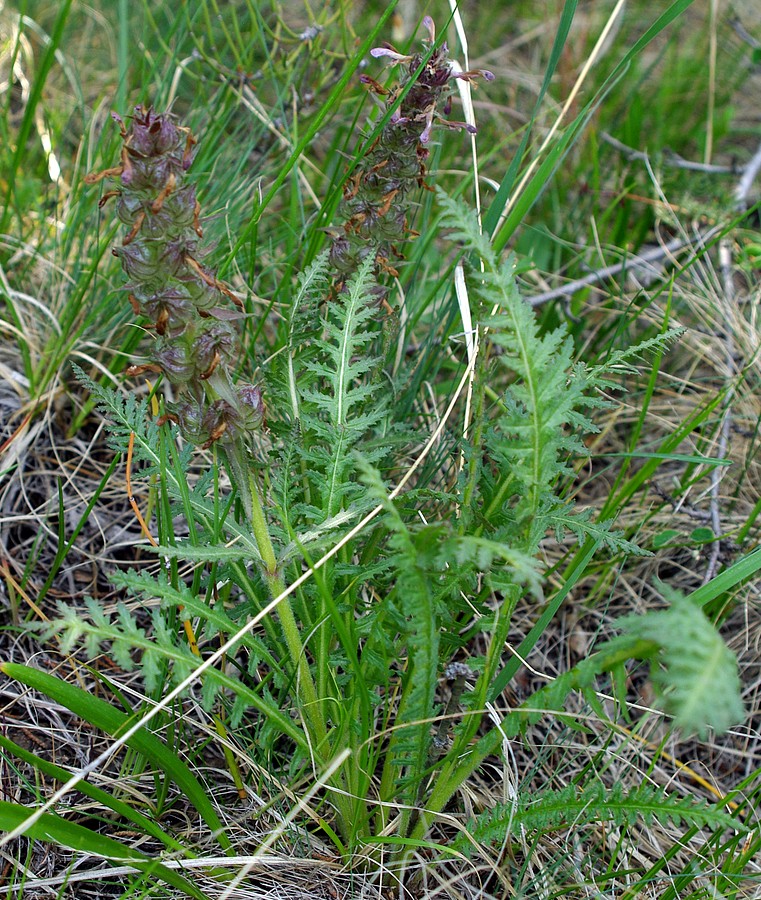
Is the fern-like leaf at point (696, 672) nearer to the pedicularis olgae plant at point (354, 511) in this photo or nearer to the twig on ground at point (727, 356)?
the pedicularis olgae plant at point (354, 511)

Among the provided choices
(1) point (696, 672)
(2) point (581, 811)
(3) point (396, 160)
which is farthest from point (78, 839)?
(3) point (396, 160)

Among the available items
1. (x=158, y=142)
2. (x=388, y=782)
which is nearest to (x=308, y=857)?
(x=388, y=782)

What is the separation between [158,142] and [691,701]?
3.22 ft

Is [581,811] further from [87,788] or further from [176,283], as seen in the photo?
[176,283]

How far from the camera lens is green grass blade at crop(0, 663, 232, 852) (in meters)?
1.26

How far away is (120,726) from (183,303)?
0.72m

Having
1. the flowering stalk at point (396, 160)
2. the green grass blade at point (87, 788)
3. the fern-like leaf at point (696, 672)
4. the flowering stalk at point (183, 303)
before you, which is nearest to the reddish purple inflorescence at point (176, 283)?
the flowering stalk at point (183, 303)

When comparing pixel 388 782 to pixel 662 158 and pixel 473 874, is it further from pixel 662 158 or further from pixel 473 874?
pixel 662 158

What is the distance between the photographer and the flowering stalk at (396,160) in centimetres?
148

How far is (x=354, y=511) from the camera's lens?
4.83ft

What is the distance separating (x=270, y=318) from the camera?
2.51m

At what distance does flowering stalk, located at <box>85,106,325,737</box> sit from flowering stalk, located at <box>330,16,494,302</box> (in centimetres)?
35

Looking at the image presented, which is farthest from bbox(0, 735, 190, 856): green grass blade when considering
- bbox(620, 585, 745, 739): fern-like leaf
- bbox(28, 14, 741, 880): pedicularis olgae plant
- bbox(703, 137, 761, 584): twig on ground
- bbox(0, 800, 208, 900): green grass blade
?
bbox(703, 137, 761, 584): twig on ground

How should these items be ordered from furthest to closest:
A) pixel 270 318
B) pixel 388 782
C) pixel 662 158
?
pixel 662 158, pixel 270 318, pixel 388 782
